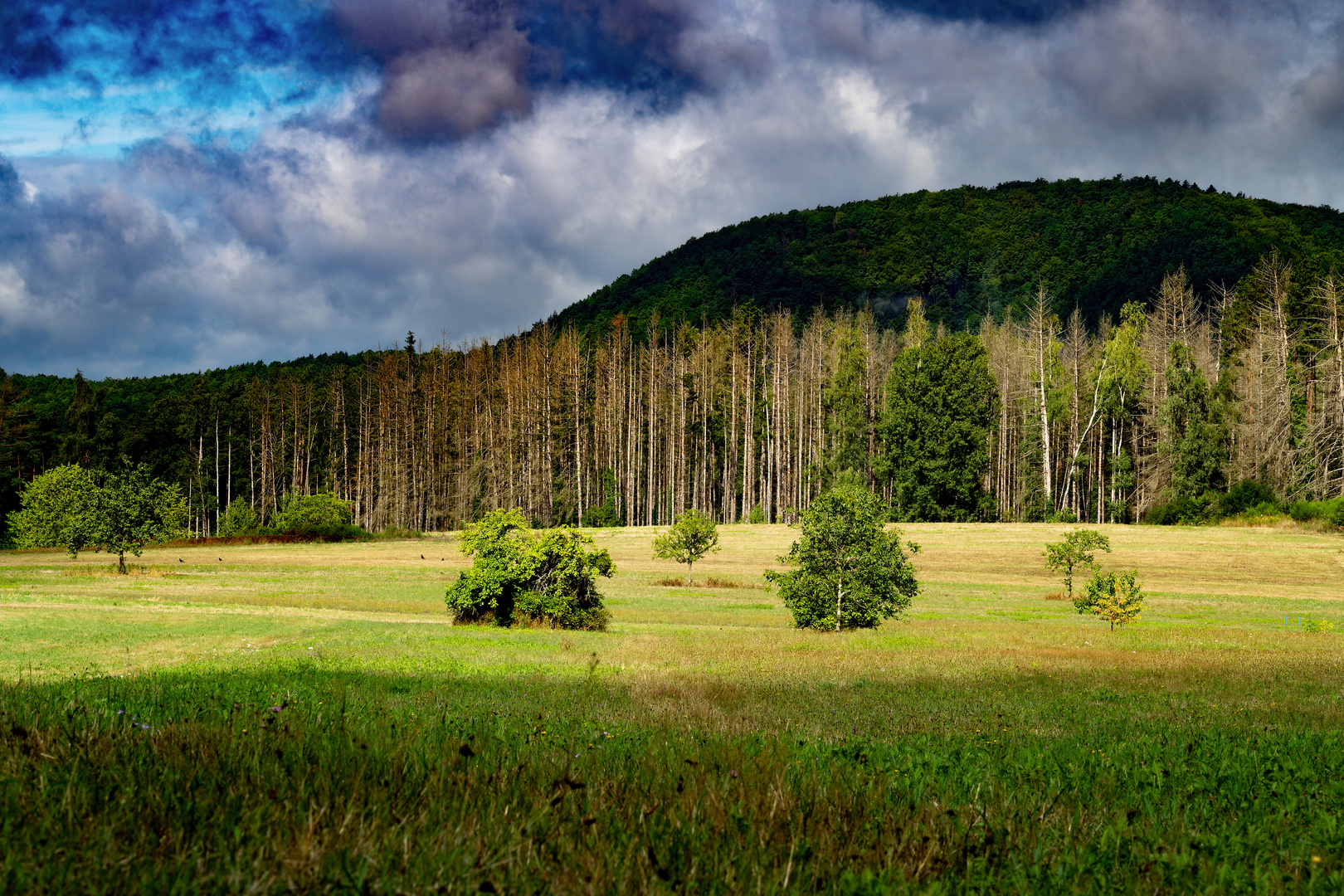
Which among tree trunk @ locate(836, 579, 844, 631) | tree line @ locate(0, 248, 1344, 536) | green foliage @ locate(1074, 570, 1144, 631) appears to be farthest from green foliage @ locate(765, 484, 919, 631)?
tree line @ locate(0, 248, 1344, 536)

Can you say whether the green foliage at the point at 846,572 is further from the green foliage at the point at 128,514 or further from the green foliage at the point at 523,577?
the green foliage at the point at 128,514

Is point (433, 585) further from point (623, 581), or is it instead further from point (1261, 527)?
point (1261, 527)

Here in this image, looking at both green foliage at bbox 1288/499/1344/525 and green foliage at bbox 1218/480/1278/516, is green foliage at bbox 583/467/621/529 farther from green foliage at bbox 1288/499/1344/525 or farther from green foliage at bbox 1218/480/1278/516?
green foliage at bbox 1288/499/1344/525

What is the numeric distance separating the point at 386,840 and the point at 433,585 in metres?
43.8

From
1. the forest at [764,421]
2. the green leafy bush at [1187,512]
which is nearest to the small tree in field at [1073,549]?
the forest at [764,421]

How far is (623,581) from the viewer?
4812 centimetres

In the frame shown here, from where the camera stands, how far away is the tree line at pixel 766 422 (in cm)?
7350

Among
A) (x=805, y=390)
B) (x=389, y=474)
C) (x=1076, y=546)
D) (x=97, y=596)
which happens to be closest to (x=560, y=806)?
(x=97, y=596)

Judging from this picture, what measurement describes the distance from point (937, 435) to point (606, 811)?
3012 inches

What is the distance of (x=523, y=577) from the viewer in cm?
2725

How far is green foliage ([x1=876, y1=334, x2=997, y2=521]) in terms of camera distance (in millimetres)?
75375

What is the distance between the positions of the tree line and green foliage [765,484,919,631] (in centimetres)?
5035

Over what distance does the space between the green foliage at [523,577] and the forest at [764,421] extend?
45319 mm

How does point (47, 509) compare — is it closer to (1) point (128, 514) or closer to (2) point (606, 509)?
(1) point (128, 514)
